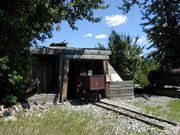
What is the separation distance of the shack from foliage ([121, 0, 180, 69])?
765 cm

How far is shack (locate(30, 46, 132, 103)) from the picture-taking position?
21.4m

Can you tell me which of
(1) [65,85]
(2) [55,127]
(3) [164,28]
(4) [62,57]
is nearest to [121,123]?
(2) [55,127]

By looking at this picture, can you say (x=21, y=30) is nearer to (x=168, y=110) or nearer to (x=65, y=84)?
(x=65, y=84)

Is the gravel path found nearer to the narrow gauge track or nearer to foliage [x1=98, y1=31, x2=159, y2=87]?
the narrow gauge track

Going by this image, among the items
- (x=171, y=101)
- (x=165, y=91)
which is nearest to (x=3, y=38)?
(x=171, y=101)

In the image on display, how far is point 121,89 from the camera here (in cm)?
2320

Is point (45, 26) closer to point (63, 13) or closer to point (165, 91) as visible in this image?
point (63, 13)

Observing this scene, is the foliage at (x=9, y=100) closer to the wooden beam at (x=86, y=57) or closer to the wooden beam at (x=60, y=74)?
the wooden beam at (x=60, y=74)

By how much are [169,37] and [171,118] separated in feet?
54.1

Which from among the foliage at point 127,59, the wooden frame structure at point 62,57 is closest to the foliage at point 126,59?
the foliage at point 127,59

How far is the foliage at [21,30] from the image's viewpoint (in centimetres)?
1773

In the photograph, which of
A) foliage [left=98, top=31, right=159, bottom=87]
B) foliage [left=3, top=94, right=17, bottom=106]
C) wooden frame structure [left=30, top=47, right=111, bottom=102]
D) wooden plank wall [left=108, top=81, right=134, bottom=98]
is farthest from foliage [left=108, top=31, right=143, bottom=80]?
foliage [left=3, top=94, right=17, bottom=106]

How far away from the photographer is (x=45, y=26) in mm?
20031

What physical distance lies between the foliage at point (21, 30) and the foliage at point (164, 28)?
1082 centimetres
